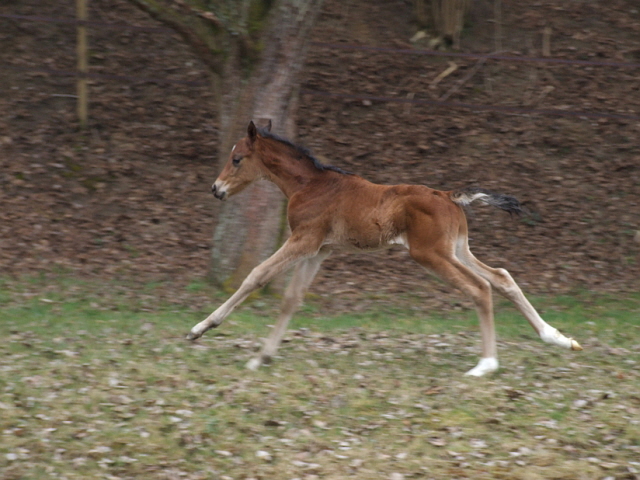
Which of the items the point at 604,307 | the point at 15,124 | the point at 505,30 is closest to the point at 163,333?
the point at 604,307

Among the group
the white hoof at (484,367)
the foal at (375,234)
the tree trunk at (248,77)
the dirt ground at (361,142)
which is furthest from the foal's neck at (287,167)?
the dirt ground at (361,142)

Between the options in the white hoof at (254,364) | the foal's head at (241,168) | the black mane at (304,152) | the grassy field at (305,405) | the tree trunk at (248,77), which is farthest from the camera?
the tree trunk at (248,77)

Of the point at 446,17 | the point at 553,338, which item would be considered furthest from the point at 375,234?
the point at 446,17

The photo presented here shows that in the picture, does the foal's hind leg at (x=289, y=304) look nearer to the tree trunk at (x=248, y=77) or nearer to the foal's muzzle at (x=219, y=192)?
the foal's muzzle at (x=219, y=192)

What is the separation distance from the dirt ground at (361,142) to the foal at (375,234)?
3.41 m

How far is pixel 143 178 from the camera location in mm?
13656

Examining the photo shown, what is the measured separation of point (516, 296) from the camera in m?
6.93

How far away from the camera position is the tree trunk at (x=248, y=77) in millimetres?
9461

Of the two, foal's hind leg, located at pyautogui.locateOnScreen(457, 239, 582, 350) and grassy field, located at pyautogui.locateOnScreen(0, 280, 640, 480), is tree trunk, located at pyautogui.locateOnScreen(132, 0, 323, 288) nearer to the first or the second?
grassy field, located at pyautogui.locateOnScreen(0, 280, 640, 480)

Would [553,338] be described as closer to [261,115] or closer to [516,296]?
[516,296]

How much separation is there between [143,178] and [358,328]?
6345mm

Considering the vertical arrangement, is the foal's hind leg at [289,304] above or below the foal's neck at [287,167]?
below

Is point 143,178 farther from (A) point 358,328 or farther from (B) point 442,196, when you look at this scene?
(B) point 442,196

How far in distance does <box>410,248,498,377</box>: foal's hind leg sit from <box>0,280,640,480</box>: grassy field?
14 centimetres
